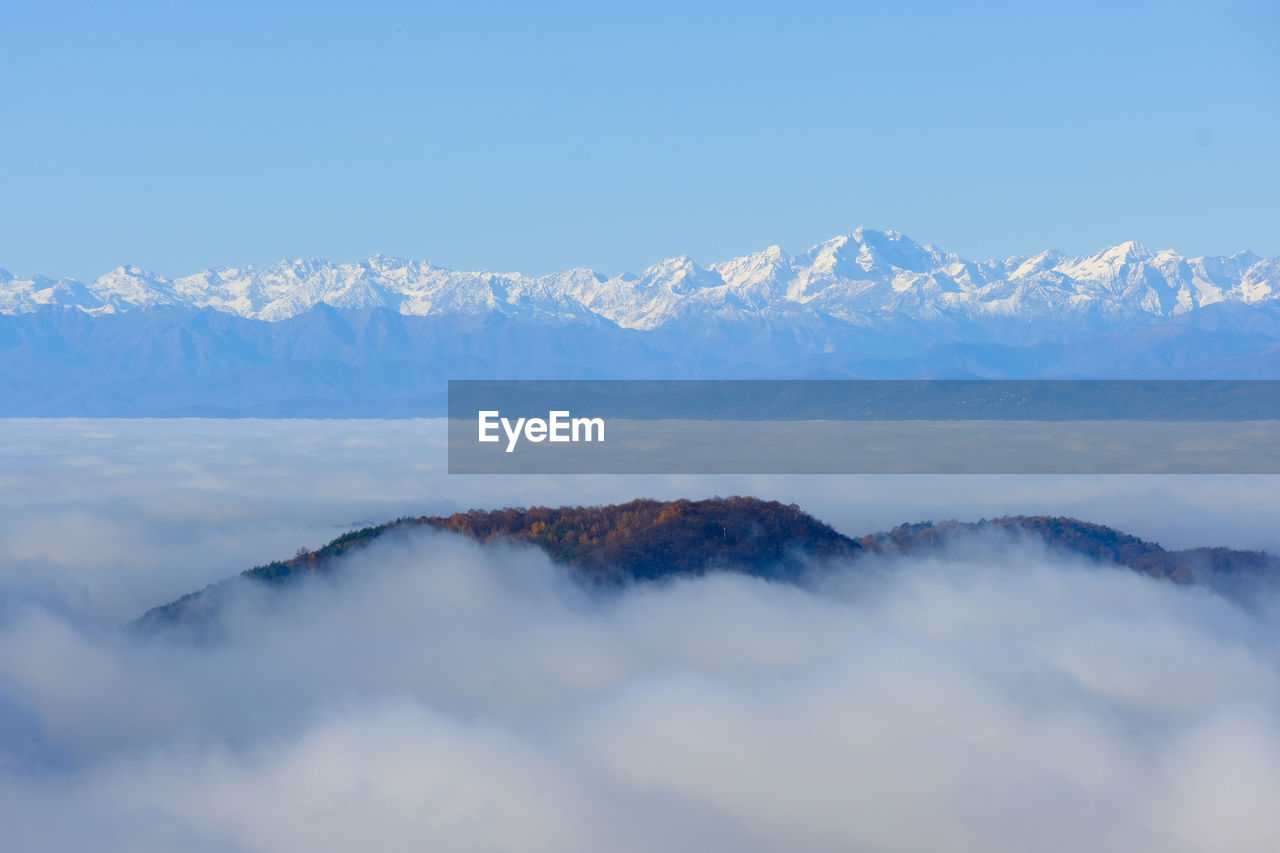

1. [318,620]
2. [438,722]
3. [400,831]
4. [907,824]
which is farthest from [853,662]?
[318,620]

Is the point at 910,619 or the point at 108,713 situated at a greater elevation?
the point at 910,619

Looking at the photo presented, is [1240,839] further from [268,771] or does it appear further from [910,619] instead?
[268,771]

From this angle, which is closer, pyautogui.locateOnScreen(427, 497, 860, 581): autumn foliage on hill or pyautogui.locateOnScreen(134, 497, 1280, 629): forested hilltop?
pyautogui.locateOnScreen(427, 497, 860, 581): autumn foliage on hill

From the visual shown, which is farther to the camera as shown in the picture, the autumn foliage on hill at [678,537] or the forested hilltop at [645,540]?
the forested hilltop at [645,540]

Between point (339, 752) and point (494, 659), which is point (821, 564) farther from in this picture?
point (339, 752)

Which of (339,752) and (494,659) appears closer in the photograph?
(339,752)

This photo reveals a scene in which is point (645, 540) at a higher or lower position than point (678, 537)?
lower

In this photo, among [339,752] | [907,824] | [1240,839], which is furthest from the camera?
[339,752]

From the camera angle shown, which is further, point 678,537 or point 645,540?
point 645,540

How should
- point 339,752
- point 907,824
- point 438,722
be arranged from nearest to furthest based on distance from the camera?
point 907,824 → point 339,752 → point 438,722
